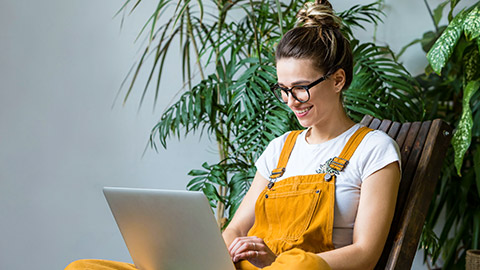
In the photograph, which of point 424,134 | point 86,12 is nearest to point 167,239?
point 424,134

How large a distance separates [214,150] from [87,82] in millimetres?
828

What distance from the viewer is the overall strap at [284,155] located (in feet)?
5.04

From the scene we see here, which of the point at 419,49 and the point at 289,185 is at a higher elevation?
the point at 419,49

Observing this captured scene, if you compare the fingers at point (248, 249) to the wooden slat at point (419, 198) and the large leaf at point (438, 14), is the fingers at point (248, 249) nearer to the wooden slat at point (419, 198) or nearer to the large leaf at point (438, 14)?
the wooden slat at point (419, 198)

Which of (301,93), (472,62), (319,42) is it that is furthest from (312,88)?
(472,62)

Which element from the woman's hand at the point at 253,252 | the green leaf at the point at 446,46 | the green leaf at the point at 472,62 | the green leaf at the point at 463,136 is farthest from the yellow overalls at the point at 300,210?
the green leaf at the point at 472,62

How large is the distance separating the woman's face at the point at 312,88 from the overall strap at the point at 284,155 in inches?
5.7

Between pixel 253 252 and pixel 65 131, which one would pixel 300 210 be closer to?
pixel 253 252

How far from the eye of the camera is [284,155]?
1.57m

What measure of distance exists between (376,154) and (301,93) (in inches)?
10.2

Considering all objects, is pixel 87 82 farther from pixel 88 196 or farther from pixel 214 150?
pixel 214 150

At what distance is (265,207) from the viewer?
148cm

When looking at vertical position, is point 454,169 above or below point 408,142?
below

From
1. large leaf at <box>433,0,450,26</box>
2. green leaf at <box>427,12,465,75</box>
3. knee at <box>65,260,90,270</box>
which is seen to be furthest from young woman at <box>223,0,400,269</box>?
large leaf at <box>433,0,450,26</box>
